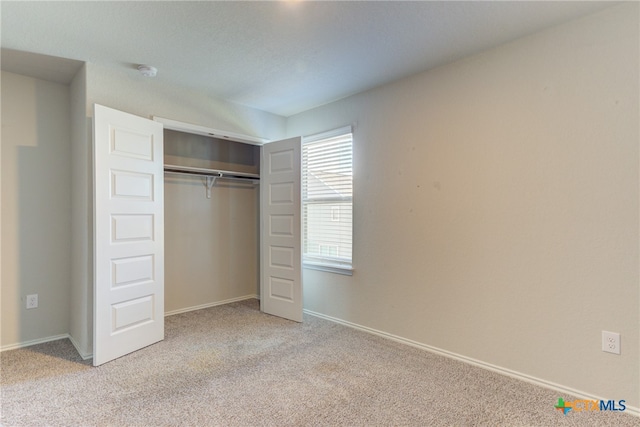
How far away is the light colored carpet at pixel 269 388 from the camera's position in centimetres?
192

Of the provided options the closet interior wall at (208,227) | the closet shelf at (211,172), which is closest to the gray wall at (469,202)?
the closet shelf at (211,172)

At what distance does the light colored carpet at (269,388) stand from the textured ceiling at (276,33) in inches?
94.9

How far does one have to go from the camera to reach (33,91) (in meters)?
3.05

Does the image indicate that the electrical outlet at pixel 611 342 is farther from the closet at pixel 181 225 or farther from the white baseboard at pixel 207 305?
the white baseboard at pixel 207 305

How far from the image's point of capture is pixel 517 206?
2.41 meters

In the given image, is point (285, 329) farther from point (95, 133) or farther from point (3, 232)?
point (3, 232)

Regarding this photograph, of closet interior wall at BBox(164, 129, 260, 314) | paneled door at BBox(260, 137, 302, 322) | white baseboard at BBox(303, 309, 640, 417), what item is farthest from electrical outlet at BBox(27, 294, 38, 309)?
white baseboard at BBox(303, 309, 640, 417)

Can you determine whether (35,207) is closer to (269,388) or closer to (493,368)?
(269,388)

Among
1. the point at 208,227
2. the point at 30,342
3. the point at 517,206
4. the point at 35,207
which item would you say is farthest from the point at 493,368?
the point at 35,207

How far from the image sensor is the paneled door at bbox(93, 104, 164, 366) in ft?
8.63

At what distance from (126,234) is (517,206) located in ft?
10.1

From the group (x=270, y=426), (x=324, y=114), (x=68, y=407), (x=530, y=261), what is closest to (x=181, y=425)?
(x=270, y=426)

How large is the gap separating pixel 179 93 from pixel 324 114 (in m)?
1.53

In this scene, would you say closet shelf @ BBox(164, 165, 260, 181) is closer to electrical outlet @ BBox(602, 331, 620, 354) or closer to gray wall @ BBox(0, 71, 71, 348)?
gray wall @ BBox(0, 71, 71, 348)
